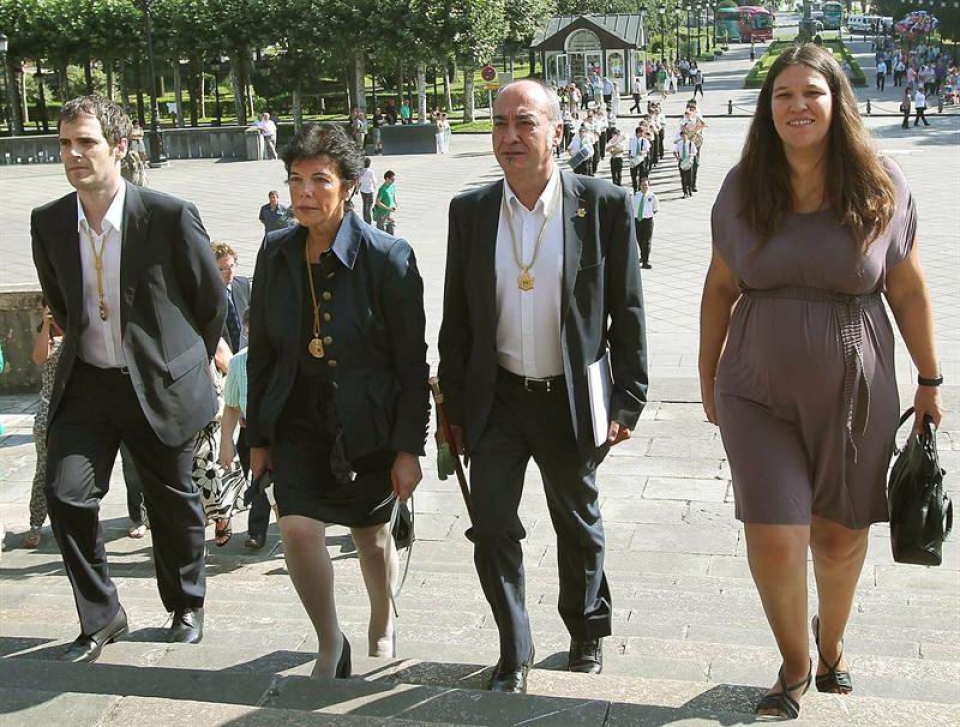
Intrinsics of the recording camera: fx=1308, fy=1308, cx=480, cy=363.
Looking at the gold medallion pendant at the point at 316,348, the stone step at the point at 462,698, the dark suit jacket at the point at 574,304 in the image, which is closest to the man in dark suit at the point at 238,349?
the gold medallion pendant at the point at 316,348

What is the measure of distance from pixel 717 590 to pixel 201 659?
231 centimetres

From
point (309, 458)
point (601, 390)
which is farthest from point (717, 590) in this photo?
point (309, 458)

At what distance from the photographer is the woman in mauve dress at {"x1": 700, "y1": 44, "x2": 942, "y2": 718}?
3387 millimetres

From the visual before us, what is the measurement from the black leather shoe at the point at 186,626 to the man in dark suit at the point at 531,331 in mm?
1145

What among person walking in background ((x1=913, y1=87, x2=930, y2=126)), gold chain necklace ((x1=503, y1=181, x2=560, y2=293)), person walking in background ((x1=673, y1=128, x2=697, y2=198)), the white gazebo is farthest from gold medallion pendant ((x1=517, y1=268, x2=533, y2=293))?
the white gazebo

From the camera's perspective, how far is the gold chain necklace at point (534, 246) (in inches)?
151

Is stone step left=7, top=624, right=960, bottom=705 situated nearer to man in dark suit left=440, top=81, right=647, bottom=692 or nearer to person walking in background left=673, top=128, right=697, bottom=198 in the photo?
man in dark suit left=440, top=81, right=647, bottom=692

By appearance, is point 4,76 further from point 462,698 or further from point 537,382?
point 462,698

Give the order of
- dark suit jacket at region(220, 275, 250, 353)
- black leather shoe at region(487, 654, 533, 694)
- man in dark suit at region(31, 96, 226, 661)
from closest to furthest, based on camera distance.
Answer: black leather shoe at region(487, 654, 533, 694) → man in dark suit at region(31, 96, 226, 661) → dark suit jacket at region(220, 275, 250, 353)

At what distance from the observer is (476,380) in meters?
3.87

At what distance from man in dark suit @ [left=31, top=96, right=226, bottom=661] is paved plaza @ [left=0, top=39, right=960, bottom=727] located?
17.0 inches

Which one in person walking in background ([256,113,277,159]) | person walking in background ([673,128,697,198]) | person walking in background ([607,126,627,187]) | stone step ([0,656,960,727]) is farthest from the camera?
person walking in background ([256,113,277,159])

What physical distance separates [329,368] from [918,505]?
5.53ft

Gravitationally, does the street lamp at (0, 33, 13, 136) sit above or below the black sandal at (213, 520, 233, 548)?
above
